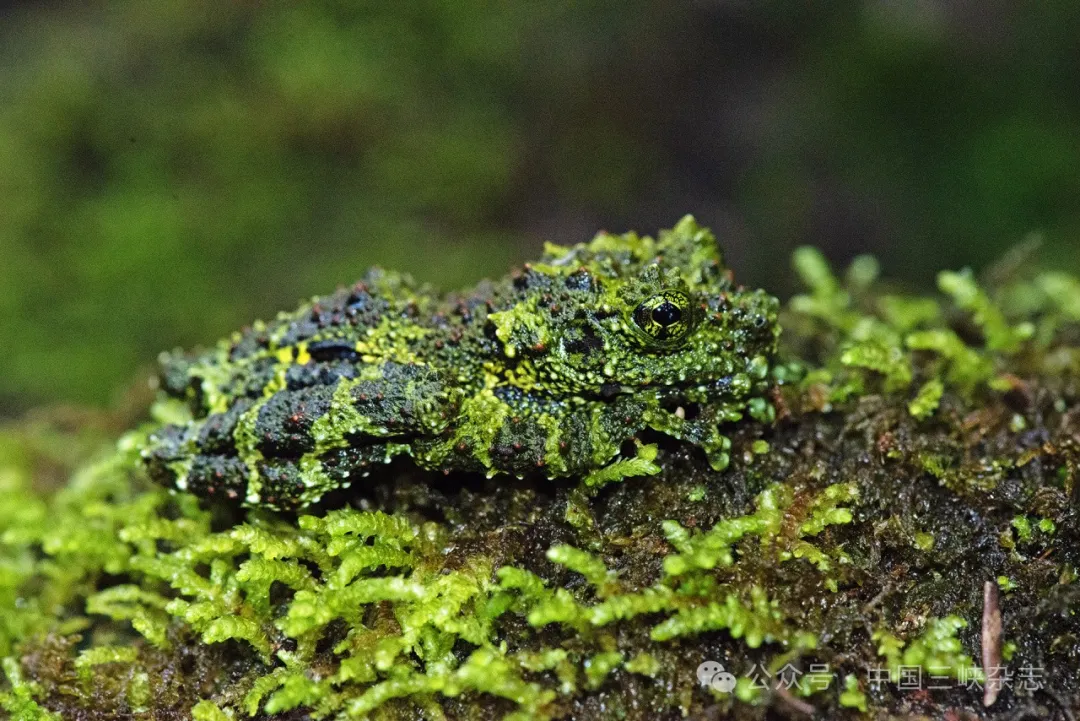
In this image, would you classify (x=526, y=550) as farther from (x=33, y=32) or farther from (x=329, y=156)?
(x=33, y=32)

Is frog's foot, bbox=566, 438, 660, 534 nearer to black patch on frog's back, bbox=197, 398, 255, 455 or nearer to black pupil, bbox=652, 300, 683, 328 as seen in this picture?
black pupil, bbox=652, 300, 683, 328

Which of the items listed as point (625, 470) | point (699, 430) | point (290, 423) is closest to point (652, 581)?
point (625, 470)

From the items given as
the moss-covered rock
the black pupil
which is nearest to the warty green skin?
the black pupil

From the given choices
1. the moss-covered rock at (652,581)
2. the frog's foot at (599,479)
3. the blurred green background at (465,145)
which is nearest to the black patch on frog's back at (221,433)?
the moss-covered rock at (652,581)

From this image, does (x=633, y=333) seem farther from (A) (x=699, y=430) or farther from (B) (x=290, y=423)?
(B) (x=290, y=423)

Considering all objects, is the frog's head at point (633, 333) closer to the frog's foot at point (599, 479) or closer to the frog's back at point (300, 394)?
the frog's foot at point (599, 479)

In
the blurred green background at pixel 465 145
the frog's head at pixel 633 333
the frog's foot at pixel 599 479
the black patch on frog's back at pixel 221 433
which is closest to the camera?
the frog's foot at pixel 599 479

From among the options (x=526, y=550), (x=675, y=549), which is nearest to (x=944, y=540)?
(x=675, y=549)
